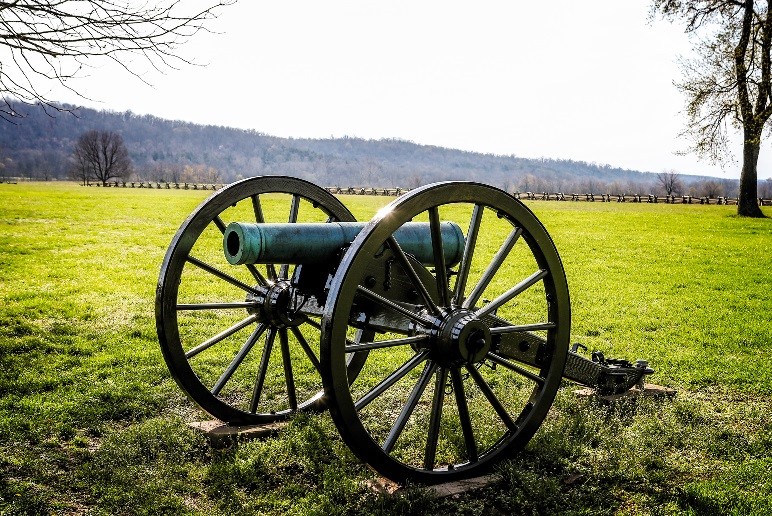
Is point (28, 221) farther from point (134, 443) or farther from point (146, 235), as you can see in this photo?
point (134, 443)

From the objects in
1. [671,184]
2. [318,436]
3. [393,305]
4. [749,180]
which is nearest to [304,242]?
[393,305]

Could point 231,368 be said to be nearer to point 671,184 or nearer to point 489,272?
point 489,272

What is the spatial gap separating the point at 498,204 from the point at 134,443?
2903 millimetres

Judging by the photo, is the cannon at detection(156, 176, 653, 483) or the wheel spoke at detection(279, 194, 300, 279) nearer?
the cannon at detection(156, 176, 653, 483)

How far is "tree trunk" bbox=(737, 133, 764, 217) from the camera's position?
28281 millimetres

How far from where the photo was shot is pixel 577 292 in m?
11.8

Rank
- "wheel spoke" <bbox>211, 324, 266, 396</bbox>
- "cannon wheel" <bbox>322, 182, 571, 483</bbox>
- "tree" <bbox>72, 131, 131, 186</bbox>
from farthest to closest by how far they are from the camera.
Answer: "tree" <bbox>72, 131, 131, 186</bbox>, "wheel spoke" <bbox>211, 324, 266, 396</bbox>, "cannon wheel" <bbox>322, 182, 571, 483</bbox>

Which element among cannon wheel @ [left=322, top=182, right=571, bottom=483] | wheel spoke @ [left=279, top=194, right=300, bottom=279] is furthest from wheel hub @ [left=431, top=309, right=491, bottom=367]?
wheel spoke @ [left=279, top=194, right=300, bottom=279]

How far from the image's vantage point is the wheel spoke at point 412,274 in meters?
3.76

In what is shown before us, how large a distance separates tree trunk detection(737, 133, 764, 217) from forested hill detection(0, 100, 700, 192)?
124656 mm

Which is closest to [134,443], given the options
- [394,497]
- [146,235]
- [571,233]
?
[394,497]

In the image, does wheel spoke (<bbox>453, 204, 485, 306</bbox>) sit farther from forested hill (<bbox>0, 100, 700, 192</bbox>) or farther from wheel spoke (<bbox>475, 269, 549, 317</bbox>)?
forested hill (<bbox>0, 100, 700, 192</bbox>)

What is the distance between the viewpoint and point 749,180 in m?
29.0

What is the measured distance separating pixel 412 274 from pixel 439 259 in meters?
0.21
